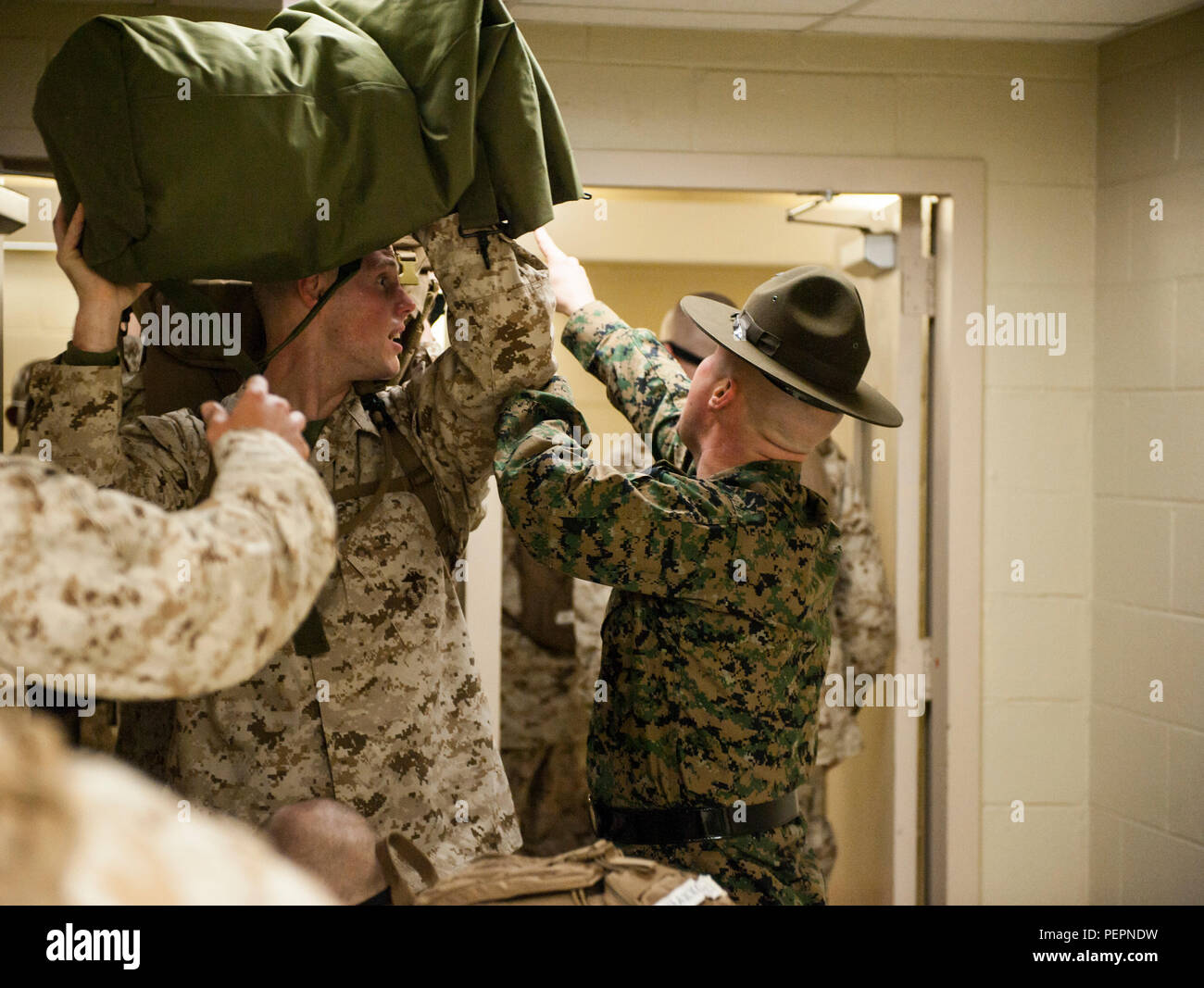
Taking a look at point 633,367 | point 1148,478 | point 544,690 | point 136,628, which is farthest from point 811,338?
point 544,690

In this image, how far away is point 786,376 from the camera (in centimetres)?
154

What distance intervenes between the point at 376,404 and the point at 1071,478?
1.92m

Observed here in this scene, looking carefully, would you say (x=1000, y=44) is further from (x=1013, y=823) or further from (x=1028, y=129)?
(x=1013, y=823)

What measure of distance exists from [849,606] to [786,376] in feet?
4.88

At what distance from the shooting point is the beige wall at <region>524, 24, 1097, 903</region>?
271cm

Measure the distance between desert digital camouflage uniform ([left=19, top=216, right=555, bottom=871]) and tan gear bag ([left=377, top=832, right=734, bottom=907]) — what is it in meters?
0.31

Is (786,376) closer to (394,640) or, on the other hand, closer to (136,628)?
(394,640)

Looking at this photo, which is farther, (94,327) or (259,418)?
(94,327)

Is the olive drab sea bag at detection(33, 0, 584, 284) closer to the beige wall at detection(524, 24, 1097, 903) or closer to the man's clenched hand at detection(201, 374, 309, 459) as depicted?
the man's clenched hand at detection(201, 374, 309, 459)

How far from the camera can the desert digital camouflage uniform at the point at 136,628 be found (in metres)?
0.70

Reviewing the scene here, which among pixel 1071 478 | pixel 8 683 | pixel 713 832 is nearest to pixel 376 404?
pixel 8 683

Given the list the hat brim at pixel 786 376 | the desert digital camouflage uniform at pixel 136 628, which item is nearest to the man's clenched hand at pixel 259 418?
the desert digital camouflage uniform at pixel 136 628

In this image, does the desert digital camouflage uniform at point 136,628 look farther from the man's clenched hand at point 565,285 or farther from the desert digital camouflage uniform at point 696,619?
the man's clenched hand at point 565,285

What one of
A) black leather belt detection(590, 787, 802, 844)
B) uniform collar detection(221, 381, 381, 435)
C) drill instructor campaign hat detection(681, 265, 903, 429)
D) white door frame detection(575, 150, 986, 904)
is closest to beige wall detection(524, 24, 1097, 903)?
white door frame detection(575, 150, 986, 904)
